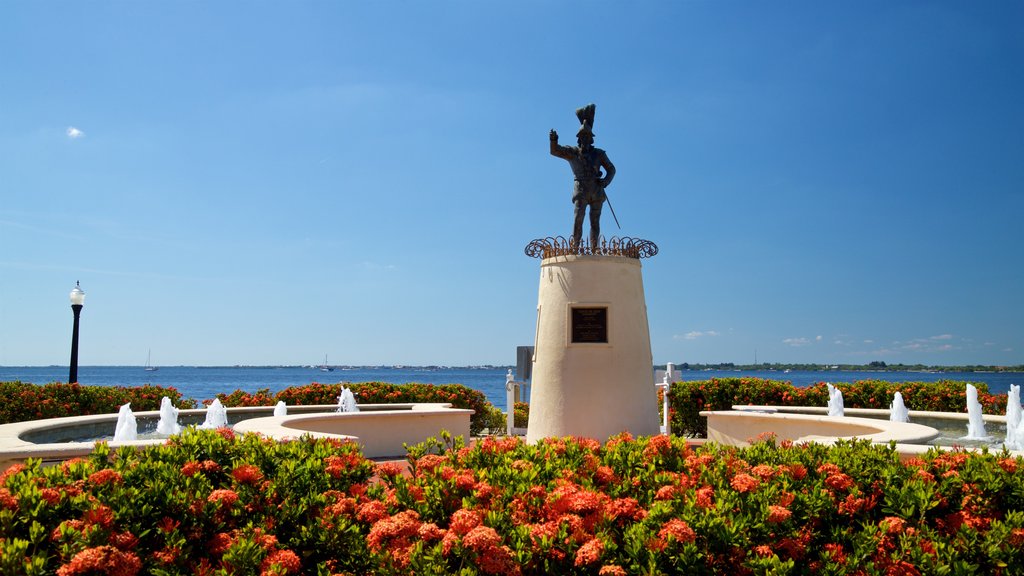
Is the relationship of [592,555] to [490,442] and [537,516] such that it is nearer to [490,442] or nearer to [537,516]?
[537,516]

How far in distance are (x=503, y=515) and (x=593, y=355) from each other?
778cm

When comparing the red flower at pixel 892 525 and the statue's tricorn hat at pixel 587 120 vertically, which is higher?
the statue's tricorn hat at pixel 587 120

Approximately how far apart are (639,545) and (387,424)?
9055mm

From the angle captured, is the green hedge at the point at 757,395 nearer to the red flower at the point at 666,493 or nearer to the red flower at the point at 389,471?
the red flower at the point at 666,493

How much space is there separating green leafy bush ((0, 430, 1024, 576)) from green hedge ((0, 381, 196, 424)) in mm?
10174

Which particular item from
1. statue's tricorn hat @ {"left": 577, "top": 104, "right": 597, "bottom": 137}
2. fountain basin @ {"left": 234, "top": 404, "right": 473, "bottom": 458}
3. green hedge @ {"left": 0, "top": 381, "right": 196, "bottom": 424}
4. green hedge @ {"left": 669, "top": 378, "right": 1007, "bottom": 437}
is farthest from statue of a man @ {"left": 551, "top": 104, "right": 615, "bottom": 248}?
green hedge @ {"left": 0, "top": 381, "right": 196, "bottom": 424}

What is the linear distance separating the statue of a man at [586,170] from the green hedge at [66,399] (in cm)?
1044

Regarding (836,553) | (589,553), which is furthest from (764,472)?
(589,553)

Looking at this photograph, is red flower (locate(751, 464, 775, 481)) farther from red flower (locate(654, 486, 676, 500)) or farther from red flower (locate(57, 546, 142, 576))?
red flower (locate(57, 546, 142, 576))

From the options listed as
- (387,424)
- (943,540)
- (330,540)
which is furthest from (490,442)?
(387,424)

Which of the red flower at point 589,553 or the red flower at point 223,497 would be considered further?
the red flower at point 223,497

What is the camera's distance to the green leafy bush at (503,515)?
3.72 m

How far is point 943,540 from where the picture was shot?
4277mm

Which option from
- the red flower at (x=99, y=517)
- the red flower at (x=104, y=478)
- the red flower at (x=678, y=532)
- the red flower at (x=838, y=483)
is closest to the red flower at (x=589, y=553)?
the red flower at (x=678, y=532)
